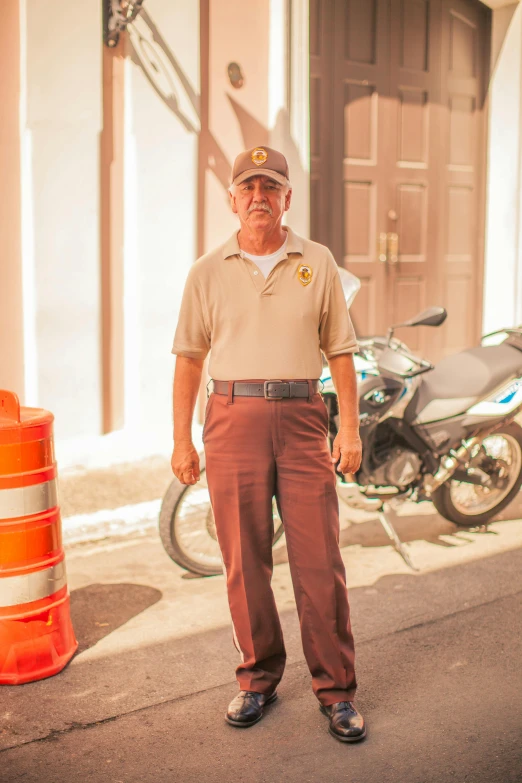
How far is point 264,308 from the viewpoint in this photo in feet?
10.4

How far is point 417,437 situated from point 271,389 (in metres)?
2.09

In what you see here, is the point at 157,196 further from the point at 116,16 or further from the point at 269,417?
the point at 269,417

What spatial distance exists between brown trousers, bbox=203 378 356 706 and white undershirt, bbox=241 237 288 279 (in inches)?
17.3

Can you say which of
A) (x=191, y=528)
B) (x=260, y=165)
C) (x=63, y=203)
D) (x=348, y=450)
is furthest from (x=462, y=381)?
(x=63, y=203)

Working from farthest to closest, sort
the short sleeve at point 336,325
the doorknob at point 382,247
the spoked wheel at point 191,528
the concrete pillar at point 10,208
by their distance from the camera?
Answer: the doorknob at point 382,247
the concrete pillar at point 10,208
the spoked wheel at point 191,528
the short sleeve at point 336,325

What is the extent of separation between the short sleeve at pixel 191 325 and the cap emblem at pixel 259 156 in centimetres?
42

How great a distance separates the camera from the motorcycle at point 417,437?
4.80m

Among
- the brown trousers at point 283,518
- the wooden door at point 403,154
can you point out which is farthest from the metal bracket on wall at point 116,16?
the brown trousers at point 283,518

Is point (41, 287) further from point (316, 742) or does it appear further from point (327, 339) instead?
point (316, 742)

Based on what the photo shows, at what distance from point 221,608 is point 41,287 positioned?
2.58 metres

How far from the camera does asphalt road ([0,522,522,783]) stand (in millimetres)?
3072

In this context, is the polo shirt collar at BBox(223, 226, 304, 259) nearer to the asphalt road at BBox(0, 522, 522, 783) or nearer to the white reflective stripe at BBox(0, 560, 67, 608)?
the white reflective stripe at BBox(0, 560, 67, 608)

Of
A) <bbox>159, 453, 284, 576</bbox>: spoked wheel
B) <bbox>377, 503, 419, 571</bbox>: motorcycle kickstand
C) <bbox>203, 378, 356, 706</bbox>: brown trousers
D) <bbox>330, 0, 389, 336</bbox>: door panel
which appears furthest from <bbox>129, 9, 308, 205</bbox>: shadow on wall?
<bbox>203, 378, 356, 706</bbox>: brown trousers

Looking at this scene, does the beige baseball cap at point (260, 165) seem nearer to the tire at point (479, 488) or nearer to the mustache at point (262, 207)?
the mustache at point (262, 207)
